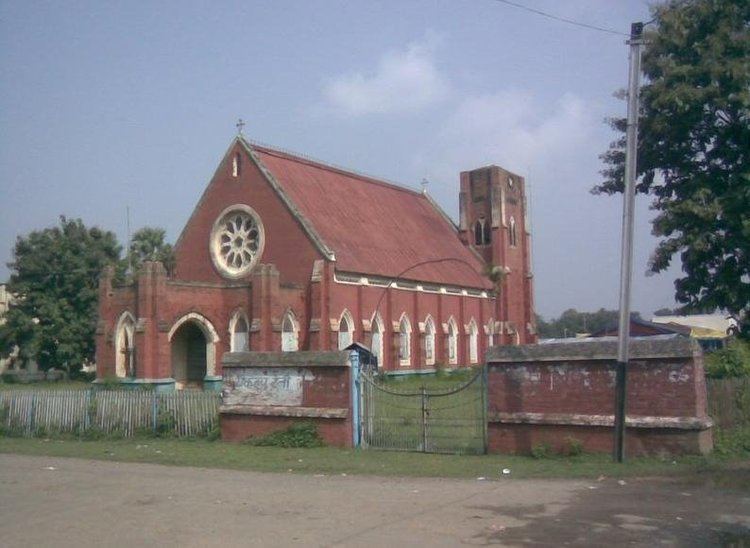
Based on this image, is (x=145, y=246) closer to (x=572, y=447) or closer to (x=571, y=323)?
(x=572, y=447)

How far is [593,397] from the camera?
49.5 ft

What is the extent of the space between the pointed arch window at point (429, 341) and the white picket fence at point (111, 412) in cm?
2846

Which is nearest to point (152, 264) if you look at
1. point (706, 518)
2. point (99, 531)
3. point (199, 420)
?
point (199, 420)

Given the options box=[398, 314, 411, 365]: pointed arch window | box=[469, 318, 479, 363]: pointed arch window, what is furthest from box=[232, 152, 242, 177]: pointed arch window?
box=[469, 318, 479, 363]: pointed arch window

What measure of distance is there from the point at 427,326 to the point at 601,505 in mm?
37734

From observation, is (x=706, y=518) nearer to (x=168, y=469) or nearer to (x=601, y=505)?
(x=601, y=505)

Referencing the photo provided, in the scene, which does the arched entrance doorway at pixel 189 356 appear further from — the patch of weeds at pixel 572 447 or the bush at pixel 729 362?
the patch of weeds at pixel 572 447

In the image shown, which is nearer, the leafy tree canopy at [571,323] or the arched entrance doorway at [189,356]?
the arched entrance doorway at [189,356]

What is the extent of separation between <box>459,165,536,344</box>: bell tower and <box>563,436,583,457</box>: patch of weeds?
41.4 metres

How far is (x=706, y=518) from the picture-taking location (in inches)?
397

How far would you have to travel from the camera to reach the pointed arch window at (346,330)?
4159 cm

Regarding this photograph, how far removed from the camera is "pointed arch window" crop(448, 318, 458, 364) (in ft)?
167

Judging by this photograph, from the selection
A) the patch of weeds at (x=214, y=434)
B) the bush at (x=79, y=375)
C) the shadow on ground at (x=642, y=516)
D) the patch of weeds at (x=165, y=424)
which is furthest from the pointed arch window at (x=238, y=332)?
the shadow on ground at (x=642, y=516)

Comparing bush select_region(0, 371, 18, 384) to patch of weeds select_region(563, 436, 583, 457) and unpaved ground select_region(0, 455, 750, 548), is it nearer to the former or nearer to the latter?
unpaved ground select_region(0, 455, 750, 548)
